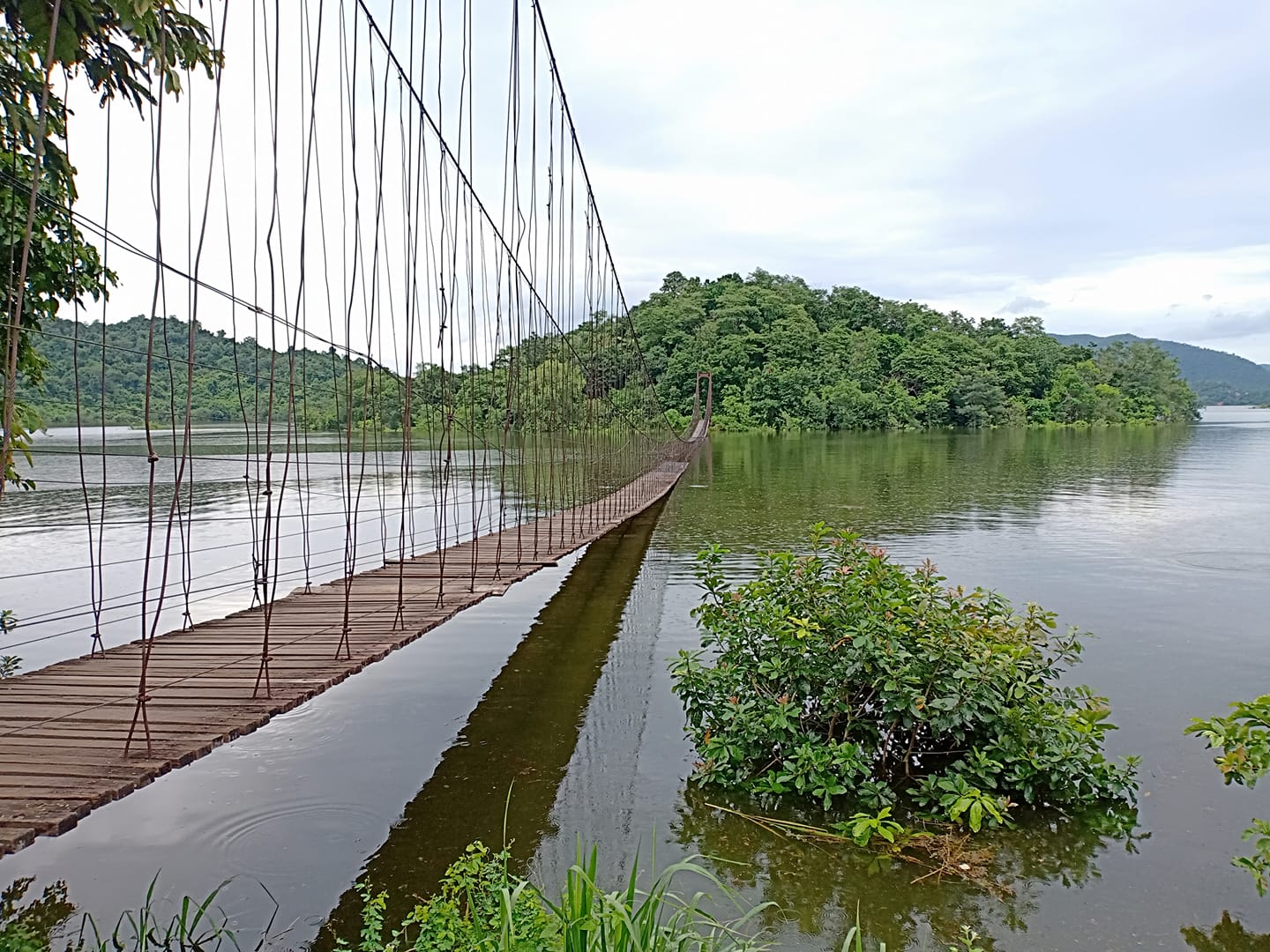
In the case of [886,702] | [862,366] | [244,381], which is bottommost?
[886,702]

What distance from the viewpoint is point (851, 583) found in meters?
3.60

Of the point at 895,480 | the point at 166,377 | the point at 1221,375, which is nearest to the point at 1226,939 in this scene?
the point at 166,377

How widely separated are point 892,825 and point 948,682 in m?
0.55

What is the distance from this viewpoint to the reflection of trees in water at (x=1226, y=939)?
8.83ft

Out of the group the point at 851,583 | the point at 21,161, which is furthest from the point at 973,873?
the point at 21,161

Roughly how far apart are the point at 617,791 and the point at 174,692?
71.9 inches

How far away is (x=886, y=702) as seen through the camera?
131 inches

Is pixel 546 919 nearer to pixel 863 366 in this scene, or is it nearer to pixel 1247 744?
pixel 1247 744

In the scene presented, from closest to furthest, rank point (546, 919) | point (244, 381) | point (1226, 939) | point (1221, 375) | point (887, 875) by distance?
1. point (546, 919)
2. point (1226, 939)
3. point (887, 875)
4. point (244, 381)
5. point (1221, 375)

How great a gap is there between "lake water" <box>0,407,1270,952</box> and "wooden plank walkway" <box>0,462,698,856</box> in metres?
0.73

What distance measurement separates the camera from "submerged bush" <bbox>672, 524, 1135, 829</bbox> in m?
3.30

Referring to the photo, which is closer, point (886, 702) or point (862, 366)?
point (886, 702)

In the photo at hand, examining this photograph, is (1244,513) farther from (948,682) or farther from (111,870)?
(111,870)

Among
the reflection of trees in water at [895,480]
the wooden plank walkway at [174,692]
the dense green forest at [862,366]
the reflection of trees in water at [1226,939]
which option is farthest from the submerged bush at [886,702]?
the dense green forest at [862,366]
